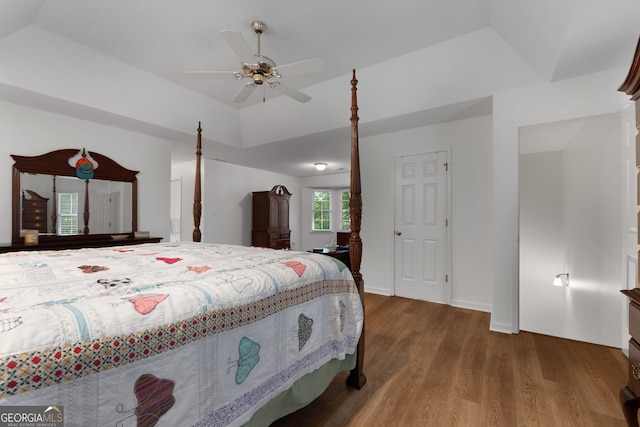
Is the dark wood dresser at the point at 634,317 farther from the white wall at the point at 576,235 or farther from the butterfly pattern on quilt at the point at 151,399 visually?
the butterfly pattern on quilt at the point at 151,399

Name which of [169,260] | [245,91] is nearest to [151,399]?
[169,260]

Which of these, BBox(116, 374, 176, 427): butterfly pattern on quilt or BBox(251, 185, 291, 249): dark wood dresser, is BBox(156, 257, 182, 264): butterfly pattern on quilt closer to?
BBox(116, 374, 176, 427): butterfly pattern on quilt

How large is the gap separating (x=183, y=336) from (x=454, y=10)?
2974 mm

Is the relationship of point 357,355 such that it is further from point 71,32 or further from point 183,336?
point 71,32

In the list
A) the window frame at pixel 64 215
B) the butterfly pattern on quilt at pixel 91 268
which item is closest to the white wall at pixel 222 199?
the window frame at pixel 64 215

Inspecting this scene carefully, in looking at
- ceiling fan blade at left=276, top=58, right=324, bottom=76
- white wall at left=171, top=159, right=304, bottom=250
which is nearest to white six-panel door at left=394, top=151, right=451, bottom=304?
ceiling fan blade at left=276, top=58, right=324, bottom=76

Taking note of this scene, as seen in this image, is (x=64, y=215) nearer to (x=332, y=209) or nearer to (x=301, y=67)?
(x=301, y=67)

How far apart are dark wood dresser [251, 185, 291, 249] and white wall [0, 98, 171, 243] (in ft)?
7.28

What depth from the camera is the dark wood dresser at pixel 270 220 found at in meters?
6.20

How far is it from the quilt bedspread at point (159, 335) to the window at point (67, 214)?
2336 millimetres

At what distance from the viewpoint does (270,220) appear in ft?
20.3

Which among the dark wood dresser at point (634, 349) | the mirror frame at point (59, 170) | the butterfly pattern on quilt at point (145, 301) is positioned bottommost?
the dark wood dresser at point (634, 349)

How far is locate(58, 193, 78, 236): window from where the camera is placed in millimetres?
3324

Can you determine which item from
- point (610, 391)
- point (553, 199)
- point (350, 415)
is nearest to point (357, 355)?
point (350, 415)
